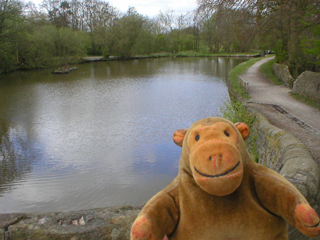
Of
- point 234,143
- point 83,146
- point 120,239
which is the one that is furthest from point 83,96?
point 234,143

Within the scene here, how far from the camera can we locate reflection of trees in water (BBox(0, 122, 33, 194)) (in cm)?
837

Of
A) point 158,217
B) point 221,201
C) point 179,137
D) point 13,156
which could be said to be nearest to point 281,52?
point 13,156

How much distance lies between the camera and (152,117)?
44.9 feet

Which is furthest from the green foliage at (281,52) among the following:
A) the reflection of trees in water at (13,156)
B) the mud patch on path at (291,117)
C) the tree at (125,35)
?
the tree at (125,35)

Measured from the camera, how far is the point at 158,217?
1.78 meters

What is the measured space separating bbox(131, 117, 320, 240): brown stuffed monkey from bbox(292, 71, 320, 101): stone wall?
992 centimetres

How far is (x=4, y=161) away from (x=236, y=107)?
8.05 metres

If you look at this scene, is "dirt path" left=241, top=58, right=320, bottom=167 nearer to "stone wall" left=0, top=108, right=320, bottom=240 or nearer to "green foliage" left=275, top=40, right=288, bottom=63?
"stone wall" left=0, top=108, right=320, bottom=240

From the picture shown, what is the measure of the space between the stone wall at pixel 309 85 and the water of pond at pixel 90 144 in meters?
3.71

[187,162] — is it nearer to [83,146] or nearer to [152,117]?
[83,146]

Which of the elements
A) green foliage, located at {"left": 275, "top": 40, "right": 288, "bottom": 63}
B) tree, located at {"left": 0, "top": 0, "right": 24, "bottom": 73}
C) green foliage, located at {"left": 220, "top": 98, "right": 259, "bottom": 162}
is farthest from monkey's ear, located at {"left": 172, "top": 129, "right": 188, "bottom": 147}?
tree, located at {"left": 0, "top": 0, "right": 24, "bottom": 73}

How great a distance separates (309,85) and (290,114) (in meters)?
3.18

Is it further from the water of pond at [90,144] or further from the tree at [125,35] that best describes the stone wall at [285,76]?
the tree at [125,35]

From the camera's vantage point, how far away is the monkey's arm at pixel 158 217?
1.68m
